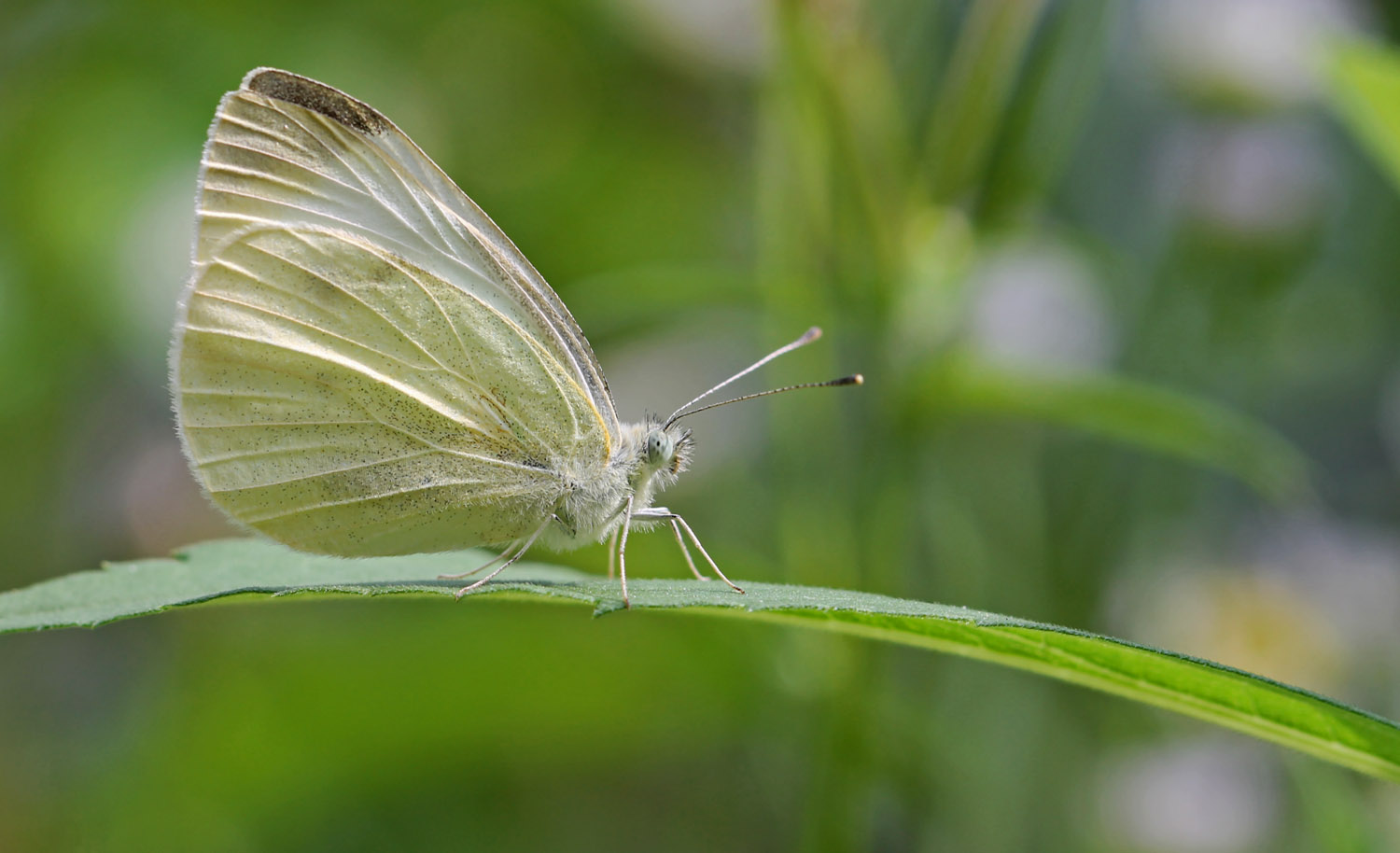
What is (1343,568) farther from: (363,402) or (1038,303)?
(363,402)

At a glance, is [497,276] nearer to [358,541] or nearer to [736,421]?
[358,541]

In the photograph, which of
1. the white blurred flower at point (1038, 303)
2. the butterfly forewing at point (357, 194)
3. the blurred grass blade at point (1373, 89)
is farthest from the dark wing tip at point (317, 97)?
the white blurred flower at point (1038, 303)

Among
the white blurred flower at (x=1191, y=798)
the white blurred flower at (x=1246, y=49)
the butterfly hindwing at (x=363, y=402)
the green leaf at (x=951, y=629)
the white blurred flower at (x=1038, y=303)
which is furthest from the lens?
the white blurred flower at (x=1246, y=49)

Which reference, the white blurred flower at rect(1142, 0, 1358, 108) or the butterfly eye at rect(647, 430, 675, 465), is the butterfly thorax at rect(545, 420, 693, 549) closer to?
the butterfly eye at rect(647, 430, 675, 465)

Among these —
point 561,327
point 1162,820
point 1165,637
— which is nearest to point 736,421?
point 1165,637

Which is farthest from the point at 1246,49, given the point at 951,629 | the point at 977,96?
the point at 951,629

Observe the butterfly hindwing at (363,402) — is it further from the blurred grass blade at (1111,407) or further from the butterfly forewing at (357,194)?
the blurred grass blade at (1111,407)
